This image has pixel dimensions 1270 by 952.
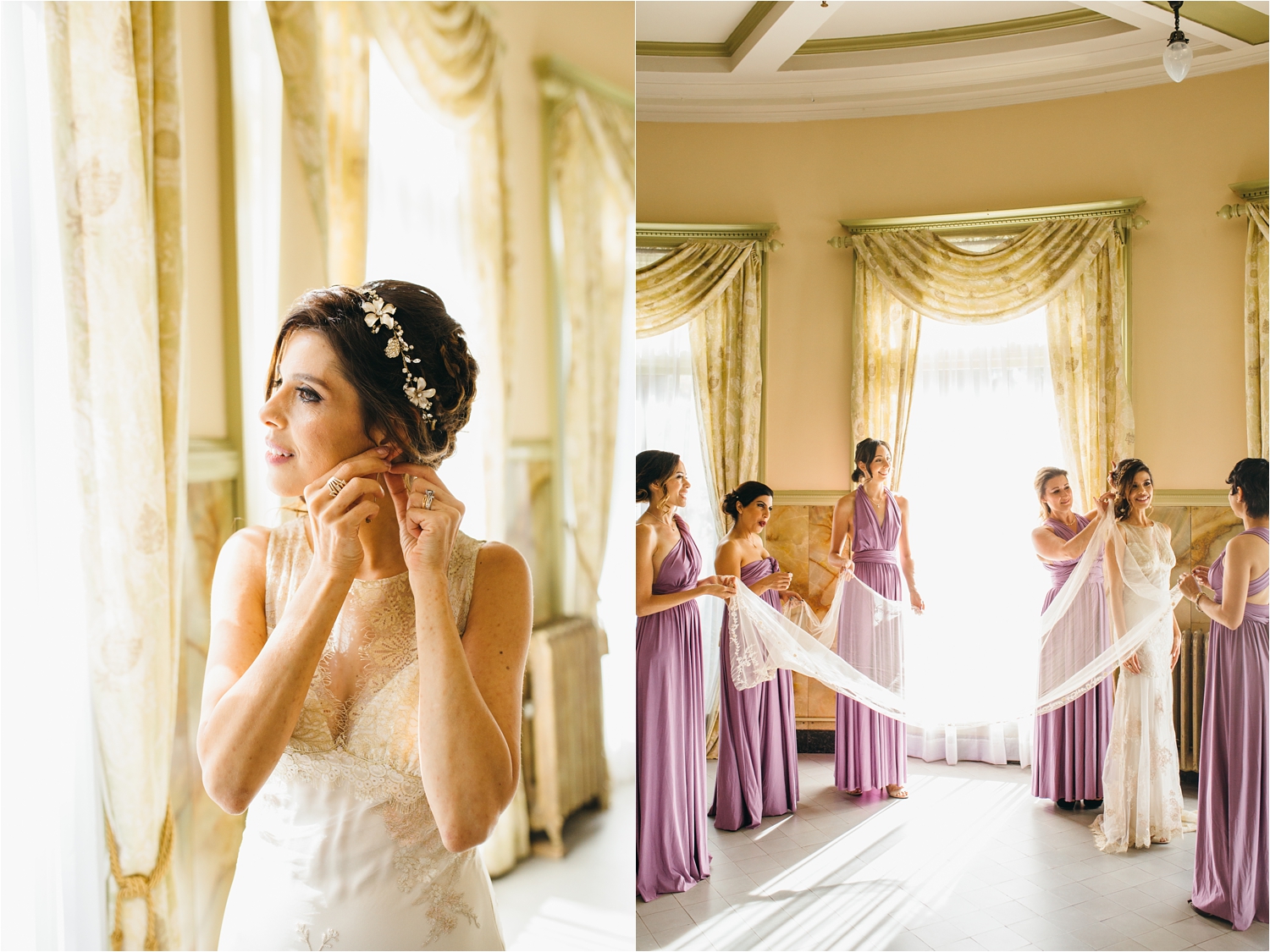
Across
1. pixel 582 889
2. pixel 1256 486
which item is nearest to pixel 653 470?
pixel 582 889

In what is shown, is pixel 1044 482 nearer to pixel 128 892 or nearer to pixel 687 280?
pixel 687 280

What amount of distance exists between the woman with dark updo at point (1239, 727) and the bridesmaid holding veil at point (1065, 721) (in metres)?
0.54

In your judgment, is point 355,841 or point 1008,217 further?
point 1008,217

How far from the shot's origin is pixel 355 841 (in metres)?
1.32

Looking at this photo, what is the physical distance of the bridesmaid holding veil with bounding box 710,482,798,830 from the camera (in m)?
3.27

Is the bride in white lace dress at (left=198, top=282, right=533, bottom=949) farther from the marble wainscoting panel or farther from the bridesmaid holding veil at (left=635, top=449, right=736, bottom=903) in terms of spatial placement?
the bridesmaid holding veil at (left=635, top=449, right=736, bottom=903)

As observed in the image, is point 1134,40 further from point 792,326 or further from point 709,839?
point 709,839

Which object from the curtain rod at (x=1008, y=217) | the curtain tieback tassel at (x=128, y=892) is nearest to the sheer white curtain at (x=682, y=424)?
the curtain rod at (x=1008, y=217)

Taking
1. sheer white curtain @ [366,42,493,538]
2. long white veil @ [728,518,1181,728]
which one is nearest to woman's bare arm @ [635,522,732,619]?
long white veil @ [728,518,1181,728]

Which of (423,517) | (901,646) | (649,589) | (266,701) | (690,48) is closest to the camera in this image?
(266,701)

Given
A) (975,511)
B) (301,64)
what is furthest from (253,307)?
(975,511)

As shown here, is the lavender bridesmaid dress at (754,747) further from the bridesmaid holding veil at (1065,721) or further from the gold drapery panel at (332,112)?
the gold drapery panel at (332,112)

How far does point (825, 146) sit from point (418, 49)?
248 cm

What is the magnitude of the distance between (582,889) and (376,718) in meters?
0.77
